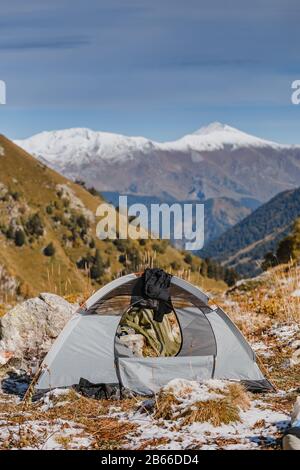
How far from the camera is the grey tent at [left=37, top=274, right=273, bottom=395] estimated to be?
13203 millimetres

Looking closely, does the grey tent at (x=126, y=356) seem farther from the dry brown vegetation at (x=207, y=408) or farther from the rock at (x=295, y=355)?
the dry brown vegetation at (x=207, y=408)

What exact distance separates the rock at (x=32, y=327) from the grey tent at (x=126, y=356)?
10.3 feet

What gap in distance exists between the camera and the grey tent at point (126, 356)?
1320 centimetres

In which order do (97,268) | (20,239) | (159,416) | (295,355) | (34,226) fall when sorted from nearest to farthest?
(159,416) < (295,355) < (97,268) < (20,239) < (34,226)

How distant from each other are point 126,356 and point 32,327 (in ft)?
14.5

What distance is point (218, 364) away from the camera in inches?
528

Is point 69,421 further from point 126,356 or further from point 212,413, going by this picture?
point 126,356

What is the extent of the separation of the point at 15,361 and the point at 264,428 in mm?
8464

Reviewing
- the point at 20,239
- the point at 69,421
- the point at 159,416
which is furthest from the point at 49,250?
the point at 159,416

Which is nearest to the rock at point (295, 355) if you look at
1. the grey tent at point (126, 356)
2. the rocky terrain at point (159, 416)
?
the rocky terrain at point (159, 416)

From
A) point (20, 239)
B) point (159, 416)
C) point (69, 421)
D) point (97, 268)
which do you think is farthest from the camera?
point (20, 239)

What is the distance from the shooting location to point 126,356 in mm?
13961

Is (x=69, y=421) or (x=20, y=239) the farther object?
(x=20, y=239)

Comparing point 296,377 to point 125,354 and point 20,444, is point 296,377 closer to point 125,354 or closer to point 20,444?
point 125,354
